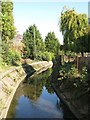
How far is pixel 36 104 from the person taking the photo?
108 feet

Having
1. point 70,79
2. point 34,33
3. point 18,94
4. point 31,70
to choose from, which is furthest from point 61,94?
point 34,33

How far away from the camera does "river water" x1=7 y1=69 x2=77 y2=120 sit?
27.4 m

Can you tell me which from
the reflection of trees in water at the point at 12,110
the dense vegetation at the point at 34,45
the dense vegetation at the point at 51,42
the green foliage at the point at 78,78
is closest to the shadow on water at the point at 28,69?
the dense vegetation at the point at 51,42

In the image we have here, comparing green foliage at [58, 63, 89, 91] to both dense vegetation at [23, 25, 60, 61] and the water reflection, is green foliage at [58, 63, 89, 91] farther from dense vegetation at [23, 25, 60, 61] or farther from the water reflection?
dense vegetation at [23, 25, 60, 61]

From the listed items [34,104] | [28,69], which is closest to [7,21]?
[28,69]

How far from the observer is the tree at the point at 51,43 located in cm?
10706

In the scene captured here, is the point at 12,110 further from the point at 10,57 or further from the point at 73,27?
the point at 10,57

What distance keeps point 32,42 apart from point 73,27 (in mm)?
45023

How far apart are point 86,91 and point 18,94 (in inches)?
605

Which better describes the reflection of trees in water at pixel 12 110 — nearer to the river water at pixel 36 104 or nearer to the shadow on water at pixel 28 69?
the river water at pixel 36 104

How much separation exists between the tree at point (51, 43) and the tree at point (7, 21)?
4291cm

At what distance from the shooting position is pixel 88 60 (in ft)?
110

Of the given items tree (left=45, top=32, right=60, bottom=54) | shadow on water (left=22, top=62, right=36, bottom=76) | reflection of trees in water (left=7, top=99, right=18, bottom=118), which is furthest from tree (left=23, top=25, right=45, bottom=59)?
reflection of trees in water (left=7, top=99, right=18, bottom=118)

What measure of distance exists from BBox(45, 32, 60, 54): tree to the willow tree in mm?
61324
